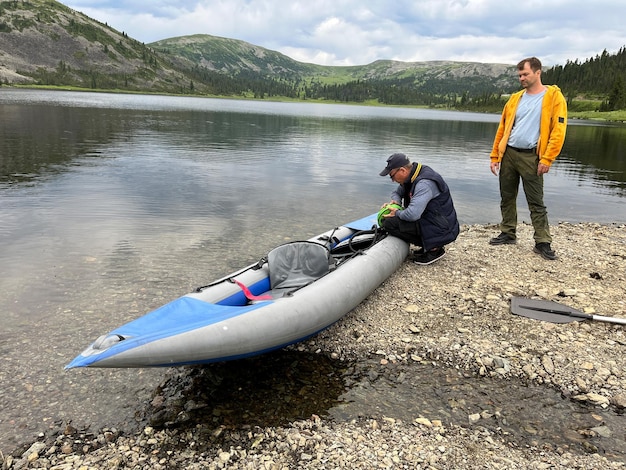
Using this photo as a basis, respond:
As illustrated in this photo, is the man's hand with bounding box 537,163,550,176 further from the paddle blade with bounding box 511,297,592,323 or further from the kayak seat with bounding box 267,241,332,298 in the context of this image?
the kayak seat with bounding box 267,241,332,298

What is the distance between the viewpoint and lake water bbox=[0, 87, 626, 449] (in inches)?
230

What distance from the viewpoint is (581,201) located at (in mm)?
19188

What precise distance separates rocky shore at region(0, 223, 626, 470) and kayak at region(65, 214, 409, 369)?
647mm

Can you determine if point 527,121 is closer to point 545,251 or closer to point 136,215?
point 545,251

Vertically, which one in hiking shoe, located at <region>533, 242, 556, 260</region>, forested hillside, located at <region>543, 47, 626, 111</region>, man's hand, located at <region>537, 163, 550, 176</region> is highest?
forested hillside, located at <region>543, 47, 626, 111</region>

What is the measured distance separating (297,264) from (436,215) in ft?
10.4

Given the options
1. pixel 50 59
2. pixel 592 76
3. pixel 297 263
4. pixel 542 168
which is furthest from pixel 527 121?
pixel 50 59

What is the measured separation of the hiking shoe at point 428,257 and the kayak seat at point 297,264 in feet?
9.30

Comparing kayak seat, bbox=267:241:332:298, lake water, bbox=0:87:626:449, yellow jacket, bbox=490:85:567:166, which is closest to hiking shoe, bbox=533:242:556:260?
yellow jacket, bbox=490:85:567:166

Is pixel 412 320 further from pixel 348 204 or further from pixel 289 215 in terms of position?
pixel 348 204

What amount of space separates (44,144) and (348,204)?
2160 centimetres

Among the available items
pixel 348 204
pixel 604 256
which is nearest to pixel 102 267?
pixel 348 204

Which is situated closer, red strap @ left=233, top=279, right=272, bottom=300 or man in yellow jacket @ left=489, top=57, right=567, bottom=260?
red strap @ left=233, top=279, right=272, bottom=300

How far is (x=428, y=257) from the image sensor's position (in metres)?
9.37
